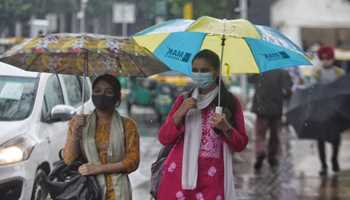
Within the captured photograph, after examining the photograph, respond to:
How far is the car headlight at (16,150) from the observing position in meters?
7.80

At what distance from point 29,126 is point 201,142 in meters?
3.28

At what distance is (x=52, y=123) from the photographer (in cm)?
899

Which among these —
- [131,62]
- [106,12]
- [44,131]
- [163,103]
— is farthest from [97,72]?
[106,12]

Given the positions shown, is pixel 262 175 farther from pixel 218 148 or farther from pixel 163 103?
pixel 163 103

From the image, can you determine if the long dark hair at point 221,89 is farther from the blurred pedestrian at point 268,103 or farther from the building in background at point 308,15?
the building in background at point 308,15

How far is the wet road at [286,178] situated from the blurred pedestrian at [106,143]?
4598 mm

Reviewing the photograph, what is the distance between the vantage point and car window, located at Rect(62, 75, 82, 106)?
10.1 m

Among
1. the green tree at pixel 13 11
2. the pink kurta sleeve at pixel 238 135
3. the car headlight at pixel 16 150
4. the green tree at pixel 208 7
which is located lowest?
the car headlight at pixel 16 150

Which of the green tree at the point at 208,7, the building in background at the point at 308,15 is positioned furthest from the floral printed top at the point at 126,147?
the building in background at the point at 308,15

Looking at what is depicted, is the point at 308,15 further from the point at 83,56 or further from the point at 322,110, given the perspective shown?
the point at 83,56

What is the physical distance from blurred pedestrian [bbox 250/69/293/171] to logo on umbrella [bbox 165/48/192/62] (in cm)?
697

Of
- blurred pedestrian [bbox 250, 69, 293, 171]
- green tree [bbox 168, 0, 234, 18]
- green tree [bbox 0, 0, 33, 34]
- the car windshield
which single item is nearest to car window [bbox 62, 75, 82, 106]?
the car windshield

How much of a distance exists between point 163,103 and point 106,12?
21.0 meters

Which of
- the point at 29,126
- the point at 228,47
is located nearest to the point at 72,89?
the point at 29,126
